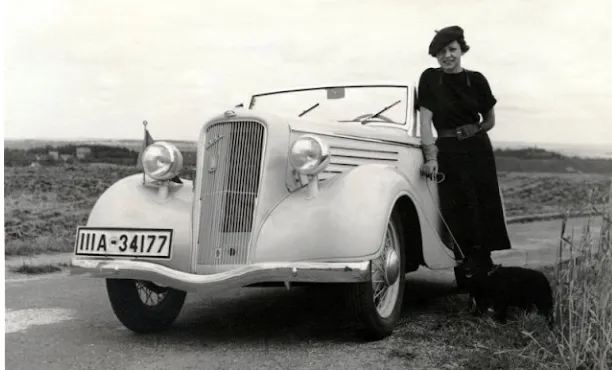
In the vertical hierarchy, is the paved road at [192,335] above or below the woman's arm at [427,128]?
below

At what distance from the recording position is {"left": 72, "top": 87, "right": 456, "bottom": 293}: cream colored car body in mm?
3047

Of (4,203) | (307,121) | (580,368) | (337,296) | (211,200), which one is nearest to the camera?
(580,368)

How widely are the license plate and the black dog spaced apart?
1.71 metres

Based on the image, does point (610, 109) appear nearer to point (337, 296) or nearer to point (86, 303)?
point (337, 296)

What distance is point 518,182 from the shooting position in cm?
482

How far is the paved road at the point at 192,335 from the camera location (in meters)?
3.03

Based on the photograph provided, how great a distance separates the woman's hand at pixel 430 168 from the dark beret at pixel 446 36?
72 centimetres

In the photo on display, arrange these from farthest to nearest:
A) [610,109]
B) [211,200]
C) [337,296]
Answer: [337,296]
[610,109]
[211,200]

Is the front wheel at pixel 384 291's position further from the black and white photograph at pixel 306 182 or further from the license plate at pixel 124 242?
the license plate at pixel 124 242

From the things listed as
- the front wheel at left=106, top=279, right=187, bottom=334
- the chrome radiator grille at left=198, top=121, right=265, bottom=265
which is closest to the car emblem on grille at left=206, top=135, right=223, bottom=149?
the chrome radiator grille at left=198, top=121, right=265, bottom=265

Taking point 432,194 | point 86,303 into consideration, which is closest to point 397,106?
point 432,194

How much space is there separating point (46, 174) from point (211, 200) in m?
2.01

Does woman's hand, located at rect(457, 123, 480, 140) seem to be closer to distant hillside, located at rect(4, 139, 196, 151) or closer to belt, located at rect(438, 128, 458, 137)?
belt, located at rect(438, 128, 458, 137)

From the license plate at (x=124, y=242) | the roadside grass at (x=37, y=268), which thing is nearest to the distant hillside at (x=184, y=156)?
the license plate at (x=124, y=242)
